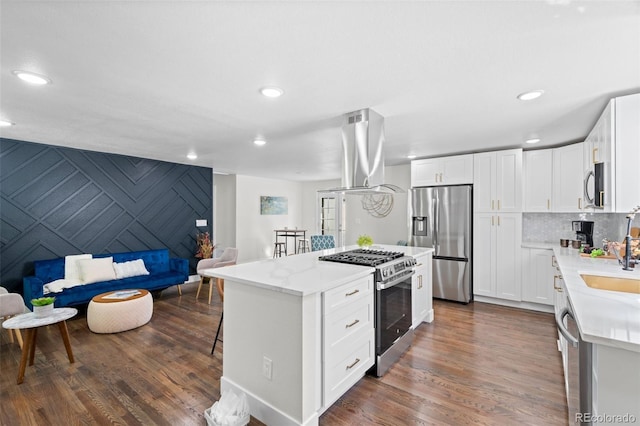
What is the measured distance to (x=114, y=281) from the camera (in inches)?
167

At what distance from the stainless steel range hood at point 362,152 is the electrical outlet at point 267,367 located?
1704mm

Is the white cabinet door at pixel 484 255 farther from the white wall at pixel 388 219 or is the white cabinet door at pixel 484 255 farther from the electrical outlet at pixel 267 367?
the electrical outlet at pixel 267 367

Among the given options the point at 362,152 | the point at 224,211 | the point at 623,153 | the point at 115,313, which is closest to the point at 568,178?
the point at 623,153

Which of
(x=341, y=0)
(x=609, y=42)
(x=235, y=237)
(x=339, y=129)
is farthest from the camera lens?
(x=235, y=237)

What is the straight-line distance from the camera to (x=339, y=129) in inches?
132

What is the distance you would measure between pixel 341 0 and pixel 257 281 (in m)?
1.65

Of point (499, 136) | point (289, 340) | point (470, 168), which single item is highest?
point (499, 136)

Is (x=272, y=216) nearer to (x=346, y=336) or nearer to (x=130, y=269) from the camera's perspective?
(x=130, y=269)

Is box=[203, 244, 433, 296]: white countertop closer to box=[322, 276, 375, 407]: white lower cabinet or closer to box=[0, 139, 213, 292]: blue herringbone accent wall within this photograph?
box=[322, 276, 375, 407]: white lower cabinet

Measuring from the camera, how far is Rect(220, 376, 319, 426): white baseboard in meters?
1.80

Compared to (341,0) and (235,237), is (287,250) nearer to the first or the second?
(235,237)

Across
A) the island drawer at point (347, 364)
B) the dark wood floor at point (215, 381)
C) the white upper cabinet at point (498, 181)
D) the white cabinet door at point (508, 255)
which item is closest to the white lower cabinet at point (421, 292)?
the dark wood floor at point (215, 381)

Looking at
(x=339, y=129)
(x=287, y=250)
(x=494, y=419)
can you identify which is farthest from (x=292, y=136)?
(x=287, y=250)

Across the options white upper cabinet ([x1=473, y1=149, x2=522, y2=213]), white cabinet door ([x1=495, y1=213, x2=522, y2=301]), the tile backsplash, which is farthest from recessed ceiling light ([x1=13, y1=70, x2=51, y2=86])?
the tile backsplash
